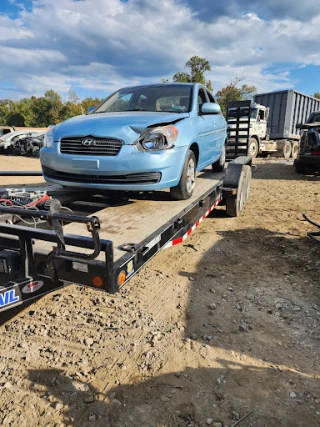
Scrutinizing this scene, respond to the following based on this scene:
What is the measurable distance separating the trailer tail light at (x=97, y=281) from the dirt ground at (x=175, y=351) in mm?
722

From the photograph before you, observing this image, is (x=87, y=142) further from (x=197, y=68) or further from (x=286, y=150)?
(x=197, y=68)

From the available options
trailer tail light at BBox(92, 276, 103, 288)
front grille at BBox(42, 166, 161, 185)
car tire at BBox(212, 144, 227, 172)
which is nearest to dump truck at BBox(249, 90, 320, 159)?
car tire at BBox(212, 144, 227, 172)

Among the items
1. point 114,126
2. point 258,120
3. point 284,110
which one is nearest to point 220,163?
point 114,126

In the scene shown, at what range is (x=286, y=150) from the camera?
17469 mm

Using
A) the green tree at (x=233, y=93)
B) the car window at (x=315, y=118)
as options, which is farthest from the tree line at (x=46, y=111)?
the car window at (x=315, y=118)

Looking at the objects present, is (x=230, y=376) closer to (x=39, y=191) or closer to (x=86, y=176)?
(x=86, y=176)

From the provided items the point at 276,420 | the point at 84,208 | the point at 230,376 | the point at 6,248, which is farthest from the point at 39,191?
the point at 276,420

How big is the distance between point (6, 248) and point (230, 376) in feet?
6.24

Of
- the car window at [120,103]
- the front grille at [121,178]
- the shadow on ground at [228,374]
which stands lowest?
the shadow on ground at [228,374]

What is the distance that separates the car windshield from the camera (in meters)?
4.43

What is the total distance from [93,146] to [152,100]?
5.31 ft

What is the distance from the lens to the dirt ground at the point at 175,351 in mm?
2059

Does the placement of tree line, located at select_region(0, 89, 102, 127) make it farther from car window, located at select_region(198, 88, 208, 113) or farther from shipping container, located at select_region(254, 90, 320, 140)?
car window, located at select_region(198, 88, 208, 113)

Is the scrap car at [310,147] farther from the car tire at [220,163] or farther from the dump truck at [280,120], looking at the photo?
the car tire at [220,163]
